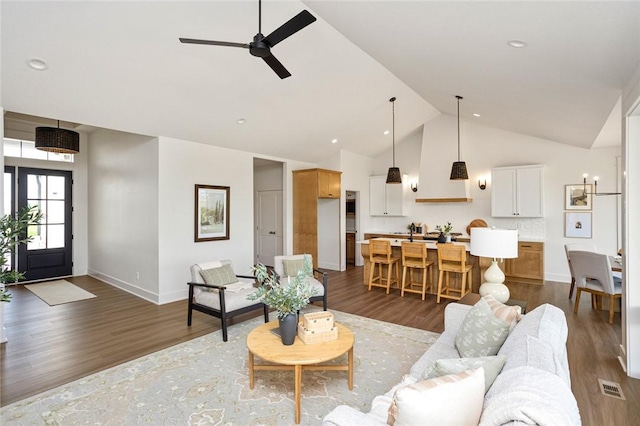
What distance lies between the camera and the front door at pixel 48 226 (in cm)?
663

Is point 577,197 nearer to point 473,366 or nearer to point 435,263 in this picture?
point 435,263

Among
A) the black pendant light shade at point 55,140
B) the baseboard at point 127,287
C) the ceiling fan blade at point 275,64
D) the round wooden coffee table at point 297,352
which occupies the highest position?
the ceiling fan blade at point 275,64

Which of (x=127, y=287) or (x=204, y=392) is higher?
(x=127, y=287)

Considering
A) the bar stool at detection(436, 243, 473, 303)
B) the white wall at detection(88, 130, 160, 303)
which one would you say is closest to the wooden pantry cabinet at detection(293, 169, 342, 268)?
the bar stool at detection(436, 243, 473, 303)

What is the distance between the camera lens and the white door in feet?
27.1

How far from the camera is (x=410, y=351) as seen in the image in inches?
132

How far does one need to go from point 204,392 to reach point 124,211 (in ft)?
15.0

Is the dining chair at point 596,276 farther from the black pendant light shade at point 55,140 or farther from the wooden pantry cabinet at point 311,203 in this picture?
the black pendant light shade at point 55,140

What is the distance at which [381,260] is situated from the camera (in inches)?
225

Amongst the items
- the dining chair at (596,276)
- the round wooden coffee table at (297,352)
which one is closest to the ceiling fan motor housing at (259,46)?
the round wooden coffee table at (297,352)

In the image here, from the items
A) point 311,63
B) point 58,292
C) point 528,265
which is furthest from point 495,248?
point 58,292

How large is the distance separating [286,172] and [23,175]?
216 inches

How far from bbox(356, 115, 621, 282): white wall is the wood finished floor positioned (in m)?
1.20

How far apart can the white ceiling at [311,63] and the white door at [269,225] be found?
9.19 ft
